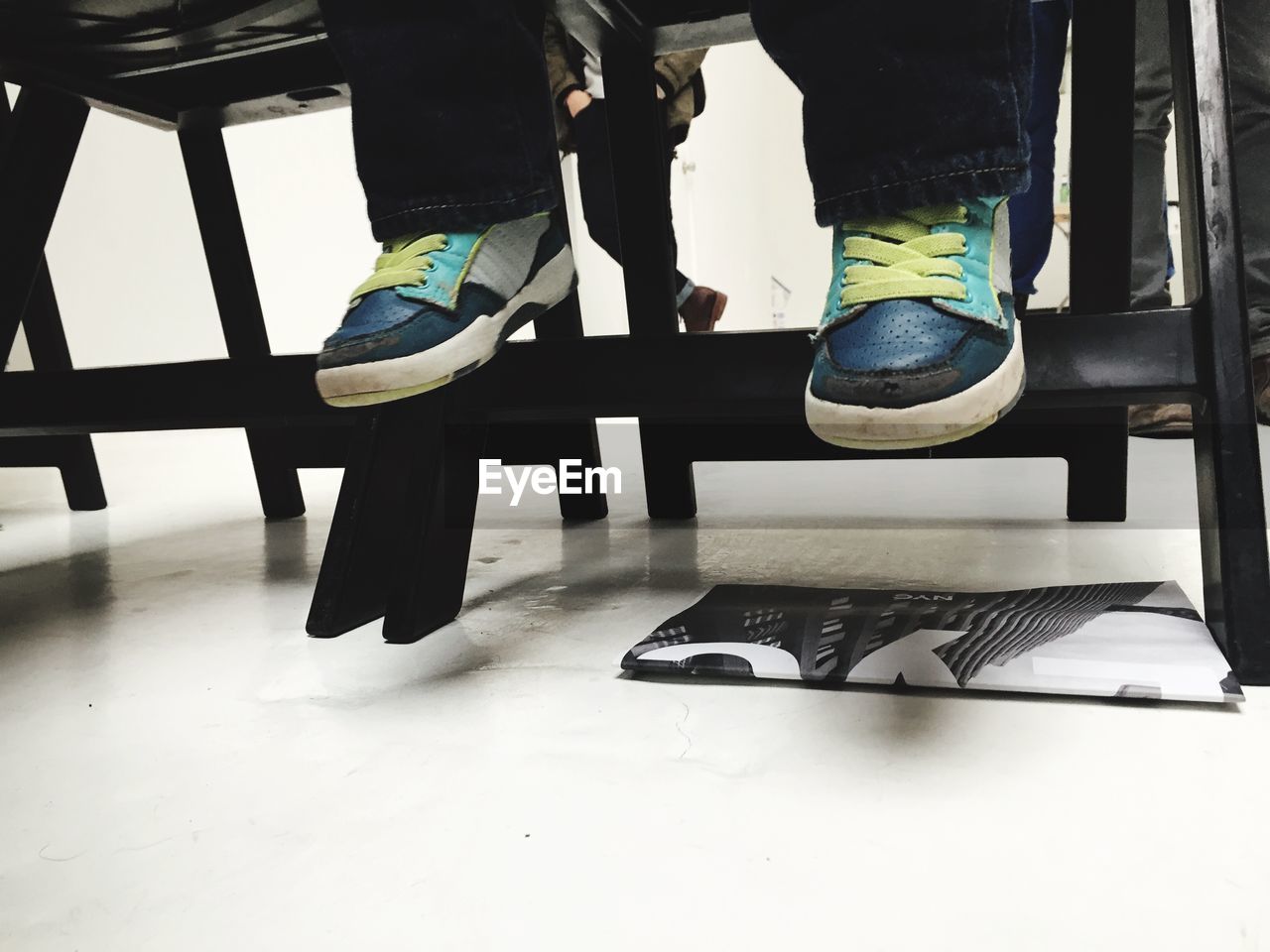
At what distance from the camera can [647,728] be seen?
1.78ft

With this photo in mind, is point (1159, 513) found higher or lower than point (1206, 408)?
lower

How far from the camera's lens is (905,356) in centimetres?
47

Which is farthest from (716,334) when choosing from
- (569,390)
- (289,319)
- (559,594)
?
(289,319)

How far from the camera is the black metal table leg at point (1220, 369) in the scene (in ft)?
1.81

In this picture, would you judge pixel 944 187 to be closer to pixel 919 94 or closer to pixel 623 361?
pixel 919 94

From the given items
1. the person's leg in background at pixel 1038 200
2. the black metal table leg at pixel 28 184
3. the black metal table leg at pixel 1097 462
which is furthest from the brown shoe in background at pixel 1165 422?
the black metal table leg at pixel 28 184

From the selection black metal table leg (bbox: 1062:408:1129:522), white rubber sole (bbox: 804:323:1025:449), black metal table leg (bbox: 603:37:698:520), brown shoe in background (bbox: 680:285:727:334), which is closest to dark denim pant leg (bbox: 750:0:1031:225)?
white rubber sole (bbox: 804:323:1025:449)

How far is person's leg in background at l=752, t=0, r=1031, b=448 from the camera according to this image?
1.55 feet

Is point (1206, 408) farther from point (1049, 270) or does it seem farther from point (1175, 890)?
point (1049, 270)

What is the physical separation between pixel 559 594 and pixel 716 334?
0.93 feet

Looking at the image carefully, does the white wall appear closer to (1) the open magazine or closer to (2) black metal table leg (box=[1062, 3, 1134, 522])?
(2) black metal table leg (box=[1062, 3, 1134, 522])

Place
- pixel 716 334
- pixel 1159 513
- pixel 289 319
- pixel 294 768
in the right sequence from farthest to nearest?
1. pixel 289 319
2. pixel 1159 513
3. pixel 716 334
4. pixel 294 768

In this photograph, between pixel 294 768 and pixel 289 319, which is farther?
pixel 289 319

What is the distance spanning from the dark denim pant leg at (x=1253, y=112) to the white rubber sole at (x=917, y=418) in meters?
1.31
